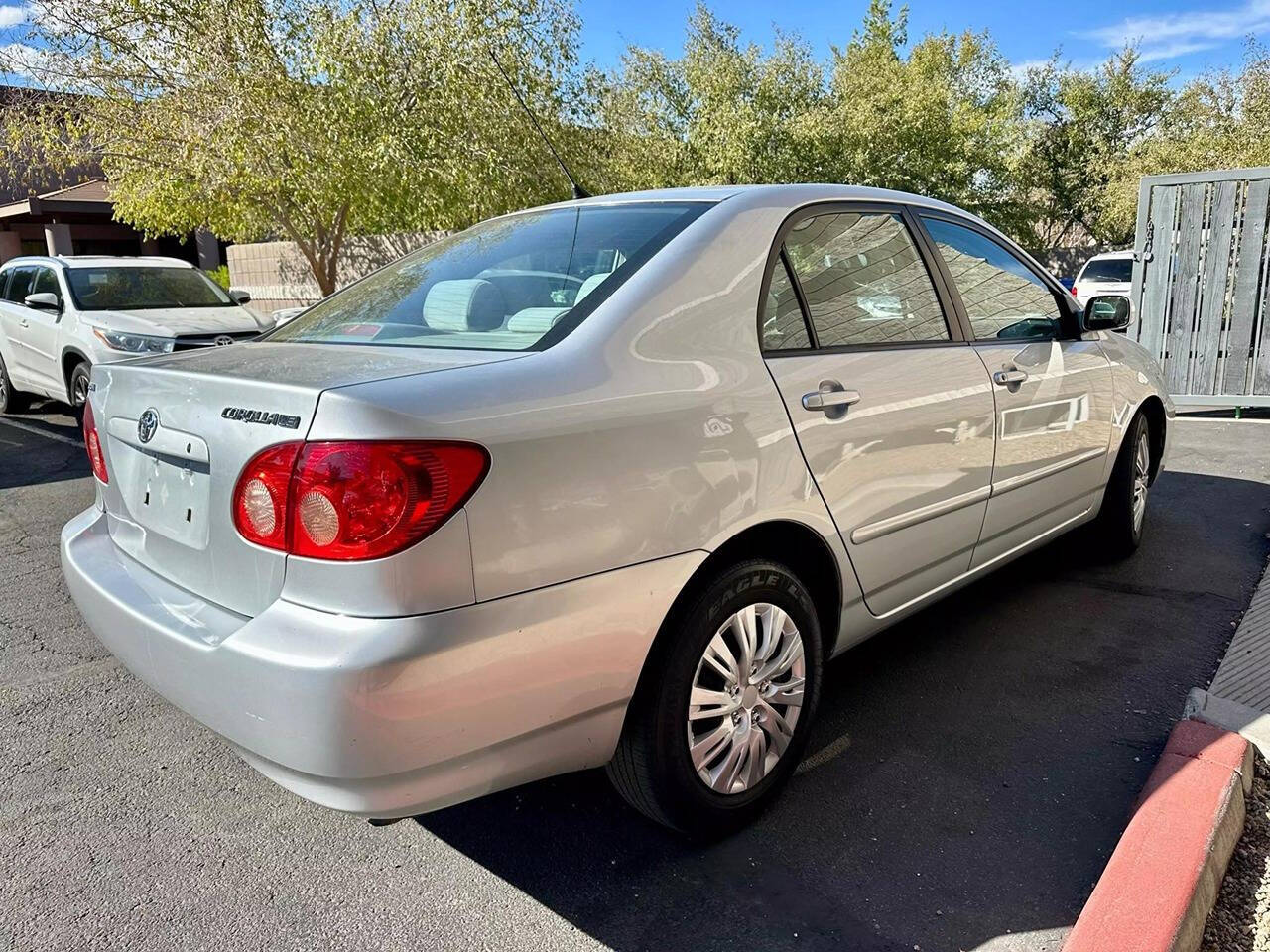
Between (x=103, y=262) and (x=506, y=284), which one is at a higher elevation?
(x=103, y=262)

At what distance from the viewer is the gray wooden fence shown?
848cm

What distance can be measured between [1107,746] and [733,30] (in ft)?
84.9

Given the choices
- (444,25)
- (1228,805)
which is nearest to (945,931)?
(1228,805)

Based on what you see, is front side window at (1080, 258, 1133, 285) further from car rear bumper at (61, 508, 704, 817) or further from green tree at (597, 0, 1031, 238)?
car rear bumper at (61, 508, 704, 817)

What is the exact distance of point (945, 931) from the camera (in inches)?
85.8

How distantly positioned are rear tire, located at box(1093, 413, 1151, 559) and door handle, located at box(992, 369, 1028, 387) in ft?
4.17

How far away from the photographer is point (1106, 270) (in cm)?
1647

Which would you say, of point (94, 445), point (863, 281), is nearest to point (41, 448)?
point (94, 445)

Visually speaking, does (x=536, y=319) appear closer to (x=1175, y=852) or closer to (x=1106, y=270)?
(x=1175, y=852)

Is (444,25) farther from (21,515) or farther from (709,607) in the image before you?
(709,607)

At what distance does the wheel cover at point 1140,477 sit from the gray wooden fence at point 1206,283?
16.2 ft

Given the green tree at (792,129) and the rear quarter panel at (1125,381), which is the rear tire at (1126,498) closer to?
the rear quarter panel at (1125,381)

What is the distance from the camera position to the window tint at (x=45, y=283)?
8609 mm

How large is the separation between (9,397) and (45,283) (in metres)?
1.45
